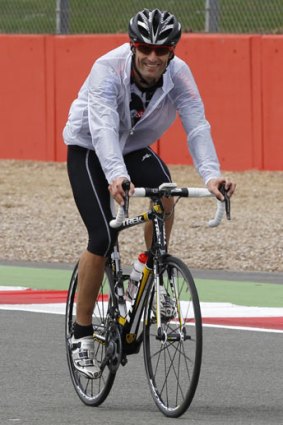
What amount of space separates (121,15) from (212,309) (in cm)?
986

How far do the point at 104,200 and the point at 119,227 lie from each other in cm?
18

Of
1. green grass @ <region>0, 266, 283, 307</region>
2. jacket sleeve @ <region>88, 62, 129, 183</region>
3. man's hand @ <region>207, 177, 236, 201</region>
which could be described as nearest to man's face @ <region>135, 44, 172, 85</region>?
jacket sleeve @ <region>88, 62, 129, 183</region>

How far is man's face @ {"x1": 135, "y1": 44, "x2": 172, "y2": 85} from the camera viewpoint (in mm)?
6836

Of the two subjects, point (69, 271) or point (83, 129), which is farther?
point (69, 271)

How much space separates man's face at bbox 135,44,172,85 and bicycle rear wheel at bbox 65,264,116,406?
993 millimetres

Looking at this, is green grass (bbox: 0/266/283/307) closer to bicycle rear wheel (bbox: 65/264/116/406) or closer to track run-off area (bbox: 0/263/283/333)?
track run-off area (bbox: 0/263/283/333)

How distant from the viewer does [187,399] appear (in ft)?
21.5

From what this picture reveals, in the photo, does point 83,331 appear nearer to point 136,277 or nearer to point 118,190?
point 136,277

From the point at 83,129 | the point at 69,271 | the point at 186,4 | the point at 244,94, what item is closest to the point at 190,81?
the point at 83,129

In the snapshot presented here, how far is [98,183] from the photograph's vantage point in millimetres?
7062

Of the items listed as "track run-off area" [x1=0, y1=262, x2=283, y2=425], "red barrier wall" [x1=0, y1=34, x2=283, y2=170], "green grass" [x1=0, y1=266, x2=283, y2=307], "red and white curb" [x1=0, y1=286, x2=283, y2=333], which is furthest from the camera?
"red barrier wall" [x1=0, y1=34, x2=283, y2=170]

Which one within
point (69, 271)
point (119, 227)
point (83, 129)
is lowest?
point (69, 271)

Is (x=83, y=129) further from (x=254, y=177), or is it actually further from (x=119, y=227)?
(x=254, y=177)

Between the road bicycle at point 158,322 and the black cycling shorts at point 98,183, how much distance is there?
12 centimetres
